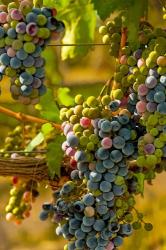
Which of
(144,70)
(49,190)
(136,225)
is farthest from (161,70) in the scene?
(49,190)

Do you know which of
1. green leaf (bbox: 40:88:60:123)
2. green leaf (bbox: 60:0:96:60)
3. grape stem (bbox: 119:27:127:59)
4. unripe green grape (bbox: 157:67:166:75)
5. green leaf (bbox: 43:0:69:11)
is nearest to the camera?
unripe green grape (bbox: 157:67:166:75)

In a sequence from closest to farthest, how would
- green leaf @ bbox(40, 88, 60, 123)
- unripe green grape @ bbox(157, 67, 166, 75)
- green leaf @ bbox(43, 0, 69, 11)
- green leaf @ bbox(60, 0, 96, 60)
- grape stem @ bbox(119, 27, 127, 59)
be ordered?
1. unripe green grape @ bbox(157, 67, 166, 75)
2. grape stem @ bbox(119, 27, 127, 59)
3. green leaf @ bbox(43, 0, 69, 11)
4. green leaf @ bbox(40, 88, 60, 123)
5. green leaf @ bbox(60, 0, 96, 60)

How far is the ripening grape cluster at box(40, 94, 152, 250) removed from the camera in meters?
1.10

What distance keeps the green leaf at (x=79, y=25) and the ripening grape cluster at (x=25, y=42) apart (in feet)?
1.38

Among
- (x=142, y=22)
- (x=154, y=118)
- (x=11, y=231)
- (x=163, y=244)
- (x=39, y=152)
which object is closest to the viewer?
(x=154, y=118)

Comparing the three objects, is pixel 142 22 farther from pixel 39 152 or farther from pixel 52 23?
pixel 39 152

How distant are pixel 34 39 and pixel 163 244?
976 mm

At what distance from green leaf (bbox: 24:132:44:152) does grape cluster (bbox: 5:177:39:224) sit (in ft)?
0.20

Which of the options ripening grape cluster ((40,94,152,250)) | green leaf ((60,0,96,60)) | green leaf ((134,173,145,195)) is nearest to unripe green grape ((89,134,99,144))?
ripening grape cluster ((40,94,152,250))

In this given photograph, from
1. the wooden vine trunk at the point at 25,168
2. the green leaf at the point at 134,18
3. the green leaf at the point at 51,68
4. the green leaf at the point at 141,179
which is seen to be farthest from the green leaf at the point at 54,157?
the green leaf at the point at 51,68

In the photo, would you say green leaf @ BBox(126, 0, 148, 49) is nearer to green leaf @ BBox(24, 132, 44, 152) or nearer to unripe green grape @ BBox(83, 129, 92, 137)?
unripe green grape @ BBox(83, 129, 92, 137)

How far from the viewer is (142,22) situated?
→ 3.88 feet

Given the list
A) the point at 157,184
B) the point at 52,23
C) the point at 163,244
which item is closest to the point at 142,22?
the point at 52,23

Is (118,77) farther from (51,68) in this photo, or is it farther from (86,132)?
(51,68)
